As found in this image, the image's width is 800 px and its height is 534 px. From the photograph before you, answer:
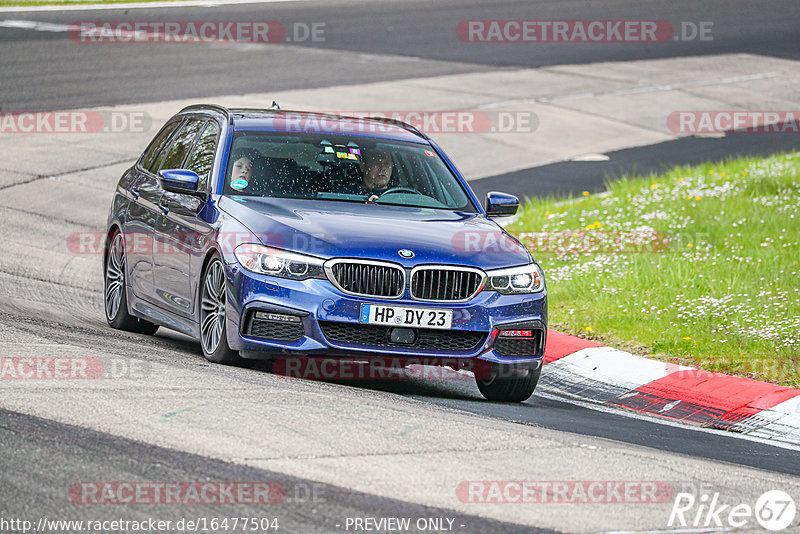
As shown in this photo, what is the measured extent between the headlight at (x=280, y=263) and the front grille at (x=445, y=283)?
1.86ft

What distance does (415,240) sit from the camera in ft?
26.8

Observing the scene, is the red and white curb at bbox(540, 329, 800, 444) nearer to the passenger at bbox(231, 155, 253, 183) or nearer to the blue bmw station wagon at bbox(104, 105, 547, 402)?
the blue bmw station wagon at bbox(104, 105, 547, 402)

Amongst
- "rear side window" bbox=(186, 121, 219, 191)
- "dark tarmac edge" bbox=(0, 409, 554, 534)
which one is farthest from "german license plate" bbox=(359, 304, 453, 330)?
"dark tarmac edge" bbox=(0, 409, 554, 534)

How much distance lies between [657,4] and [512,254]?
31278mm

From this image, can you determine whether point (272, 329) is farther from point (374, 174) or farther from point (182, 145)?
point (182, 145)

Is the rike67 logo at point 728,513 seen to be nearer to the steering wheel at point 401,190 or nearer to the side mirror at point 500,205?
the side mirror at point 500,205

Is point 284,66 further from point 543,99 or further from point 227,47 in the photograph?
point 543,99

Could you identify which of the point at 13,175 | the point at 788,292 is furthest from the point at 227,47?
the point at 788,292

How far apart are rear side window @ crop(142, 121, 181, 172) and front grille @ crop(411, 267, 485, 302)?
311cm

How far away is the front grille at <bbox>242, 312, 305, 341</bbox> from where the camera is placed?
7922mm

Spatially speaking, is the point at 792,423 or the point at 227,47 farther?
the point at 227,47

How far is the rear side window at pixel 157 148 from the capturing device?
Answer: 33.9 feet

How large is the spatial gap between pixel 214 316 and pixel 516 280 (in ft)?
6.20

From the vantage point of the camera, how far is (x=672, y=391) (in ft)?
29.9
